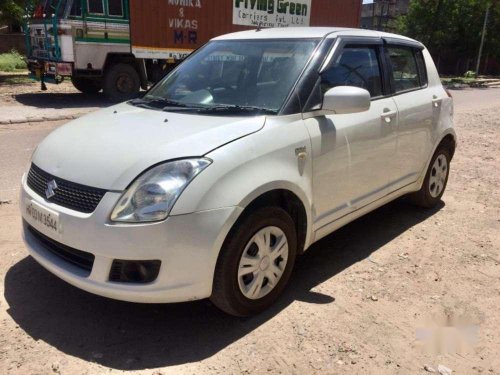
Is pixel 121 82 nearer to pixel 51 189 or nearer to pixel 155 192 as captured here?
pixel 51 189

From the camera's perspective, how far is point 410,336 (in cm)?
288

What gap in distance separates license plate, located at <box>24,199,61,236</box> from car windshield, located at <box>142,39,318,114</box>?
3.53 ft

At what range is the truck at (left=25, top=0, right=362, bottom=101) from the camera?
1149cm

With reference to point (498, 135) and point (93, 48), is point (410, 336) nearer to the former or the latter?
point (498, 135)

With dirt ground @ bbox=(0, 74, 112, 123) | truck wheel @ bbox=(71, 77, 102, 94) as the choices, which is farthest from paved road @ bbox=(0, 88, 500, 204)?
truck wheel @ bbox=(71, 77, 102, 94)

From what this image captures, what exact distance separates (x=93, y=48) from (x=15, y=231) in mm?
8828

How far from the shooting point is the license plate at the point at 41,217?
2.66 m

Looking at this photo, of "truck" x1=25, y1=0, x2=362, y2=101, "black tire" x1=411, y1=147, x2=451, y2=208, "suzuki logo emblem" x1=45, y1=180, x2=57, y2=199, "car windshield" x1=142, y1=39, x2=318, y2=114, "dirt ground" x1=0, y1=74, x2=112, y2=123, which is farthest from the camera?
"truck" x1=25, y1=0, x2=362, y2=101

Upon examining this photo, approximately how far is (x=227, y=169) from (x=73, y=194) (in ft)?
2.79

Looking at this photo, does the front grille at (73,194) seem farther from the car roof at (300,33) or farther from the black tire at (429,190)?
the black tire at (429,190)

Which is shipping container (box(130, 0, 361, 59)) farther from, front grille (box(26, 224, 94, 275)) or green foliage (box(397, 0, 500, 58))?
green foliage (box(397, 0, 500, 58))

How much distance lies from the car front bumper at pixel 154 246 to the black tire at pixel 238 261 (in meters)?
0.08

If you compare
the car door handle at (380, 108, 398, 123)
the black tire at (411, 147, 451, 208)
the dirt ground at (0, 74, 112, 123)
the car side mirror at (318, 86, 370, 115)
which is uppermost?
the car side mirror at (318, 86, 370, 115)

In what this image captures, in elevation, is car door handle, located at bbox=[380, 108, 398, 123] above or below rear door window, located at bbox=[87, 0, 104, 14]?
below
